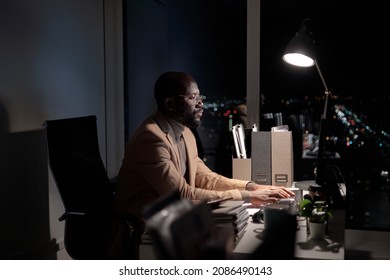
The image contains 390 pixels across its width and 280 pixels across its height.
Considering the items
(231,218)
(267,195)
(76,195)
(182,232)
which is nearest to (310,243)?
(231,218)

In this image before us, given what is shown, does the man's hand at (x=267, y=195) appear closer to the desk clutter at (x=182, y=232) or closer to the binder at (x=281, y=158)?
the binder at (x=281, y=158)

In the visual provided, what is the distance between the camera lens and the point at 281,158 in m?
2.85

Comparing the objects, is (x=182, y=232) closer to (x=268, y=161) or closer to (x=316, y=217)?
(x=316, y=217)

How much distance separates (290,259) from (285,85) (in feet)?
7.74

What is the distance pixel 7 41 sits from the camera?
278 cm

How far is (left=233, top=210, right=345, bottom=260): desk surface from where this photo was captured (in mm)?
1657

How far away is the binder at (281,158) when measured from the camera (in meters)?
2.84

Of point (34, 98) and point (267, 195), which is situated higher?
point (34, 98)

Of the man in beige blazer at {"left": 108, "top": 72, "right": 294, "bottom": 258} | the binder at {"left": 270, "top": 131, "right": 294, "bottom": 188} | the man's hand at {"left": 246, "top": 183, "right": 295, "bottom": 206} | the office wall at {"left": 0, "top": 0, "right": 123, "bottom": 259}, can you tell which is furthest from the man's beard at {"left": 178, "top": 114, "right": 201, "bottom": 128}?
the office wall at {"left": 0, "top": 0, "right": 123, "bottom": 259}

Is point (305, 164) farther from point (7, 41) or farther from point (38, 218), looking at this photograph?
point (7, 41)

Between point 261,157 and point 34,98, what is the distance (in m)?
1.30

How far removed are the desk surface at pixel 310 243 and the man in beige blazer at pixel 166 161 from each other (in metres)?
0.35

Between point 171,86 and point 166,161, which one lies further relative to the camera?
point 171,86

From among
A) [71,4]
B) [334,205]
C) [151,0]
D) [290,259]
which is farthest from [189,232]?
[151,0]
